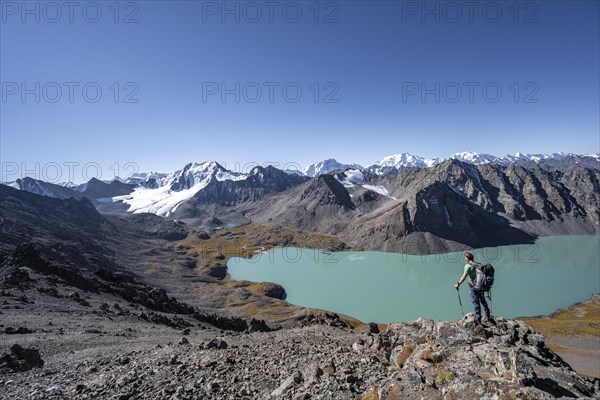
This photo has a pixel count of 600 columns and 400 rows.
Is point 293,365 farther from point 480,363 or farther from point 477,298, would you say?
point 477,298

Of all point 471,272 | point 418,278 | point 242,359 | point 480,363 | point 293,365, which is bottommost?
point 418,278

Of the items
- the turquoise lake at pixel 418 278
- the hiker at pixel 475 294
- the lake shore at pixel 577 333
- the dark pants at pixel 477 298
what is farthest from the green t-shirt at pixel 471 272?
the turquoise lake at pixel 418 278

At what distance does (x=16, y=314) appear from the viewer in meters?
27.2

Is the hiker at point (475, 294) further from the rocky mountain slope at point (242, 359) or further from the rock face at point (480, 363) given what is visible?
the rocky mountain slope at point (242, 359)

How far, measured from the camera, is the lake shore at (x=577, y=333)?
5028 cm

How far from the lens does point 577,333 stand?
209 ft

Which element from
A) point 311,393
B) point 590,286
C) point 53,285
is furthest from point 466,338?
point 590,286

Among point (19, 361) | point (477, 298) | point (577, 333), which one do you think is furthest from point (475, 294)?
point (577, 333)

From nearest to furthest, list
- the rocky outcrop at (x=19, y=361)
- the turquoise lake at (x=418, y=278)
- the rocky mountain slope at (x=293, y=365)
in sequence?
the rocky mountain slope at (x=293, y=365), the rocky outcrop at (x=19, y=361), the turquoise lake at (x=418, y=278)

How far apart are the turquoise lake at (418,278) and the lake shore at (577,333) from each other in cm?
409

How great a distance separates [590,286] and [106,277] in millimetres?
136565

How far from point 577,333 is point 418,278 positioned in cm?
5038

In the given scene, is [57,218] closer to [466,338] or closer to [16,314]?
[16,314]

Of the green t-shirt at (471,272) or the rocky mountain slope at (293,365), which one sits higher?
the green t-shirt at (471,272)
